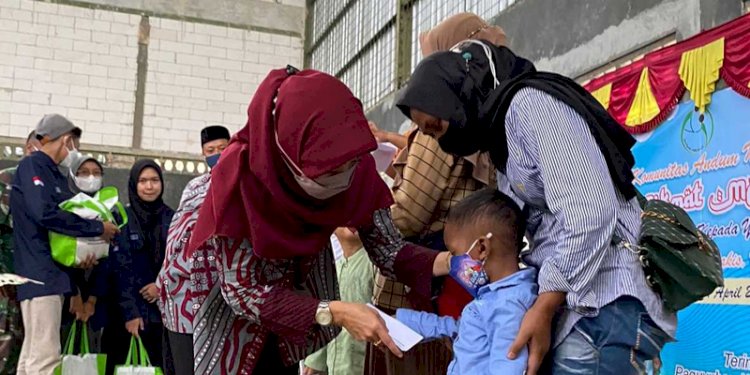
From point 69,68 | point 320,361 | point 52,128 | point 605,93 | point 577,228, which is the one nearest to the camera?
point 577,228

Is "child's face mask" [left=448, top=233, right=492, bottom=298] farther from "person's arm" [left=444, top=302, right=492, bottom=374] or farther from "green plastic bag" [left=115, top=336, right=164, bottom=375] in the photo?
"green plastic bag" [left=115, top=336, right=164, bottom=375]

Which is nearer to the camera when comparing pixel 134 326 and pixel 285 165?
pixel 285 165

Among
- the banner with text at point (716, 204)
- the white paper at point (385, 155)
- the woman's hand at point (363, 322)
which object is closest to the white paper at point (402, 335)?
the woman's hand at point (363, 322)

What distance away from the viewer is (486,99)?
4.19ft

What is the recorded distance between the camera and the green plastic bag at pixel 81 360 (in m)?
3.41

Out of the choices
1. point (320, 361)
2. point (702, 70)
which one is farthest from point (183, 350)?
point (702, 70)

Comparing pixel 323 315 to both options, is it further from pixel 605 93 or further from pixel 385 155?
pixel 605 93

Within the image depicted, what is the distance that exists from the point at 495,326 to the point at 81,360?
9.25 feet

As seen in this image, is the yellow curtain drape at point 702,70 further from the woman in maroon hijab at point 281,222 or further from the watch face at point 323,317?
the watch face at point 323,317

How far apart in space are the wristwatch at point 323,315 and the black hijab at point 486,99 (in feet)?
1.27

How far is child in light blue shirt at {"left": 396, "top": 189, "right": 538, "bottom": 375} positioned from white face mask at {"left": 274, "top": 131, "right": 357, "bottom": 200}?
219 mm

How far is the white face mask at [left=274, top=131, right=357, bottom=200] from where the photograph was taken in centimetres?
131

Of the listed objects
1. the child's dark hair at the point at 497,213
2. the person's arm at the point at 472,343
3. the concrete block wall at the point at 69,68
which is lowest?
the person's arm at the point at 472,343

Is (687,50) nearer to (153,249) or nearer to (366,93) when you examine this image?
(153,249)
